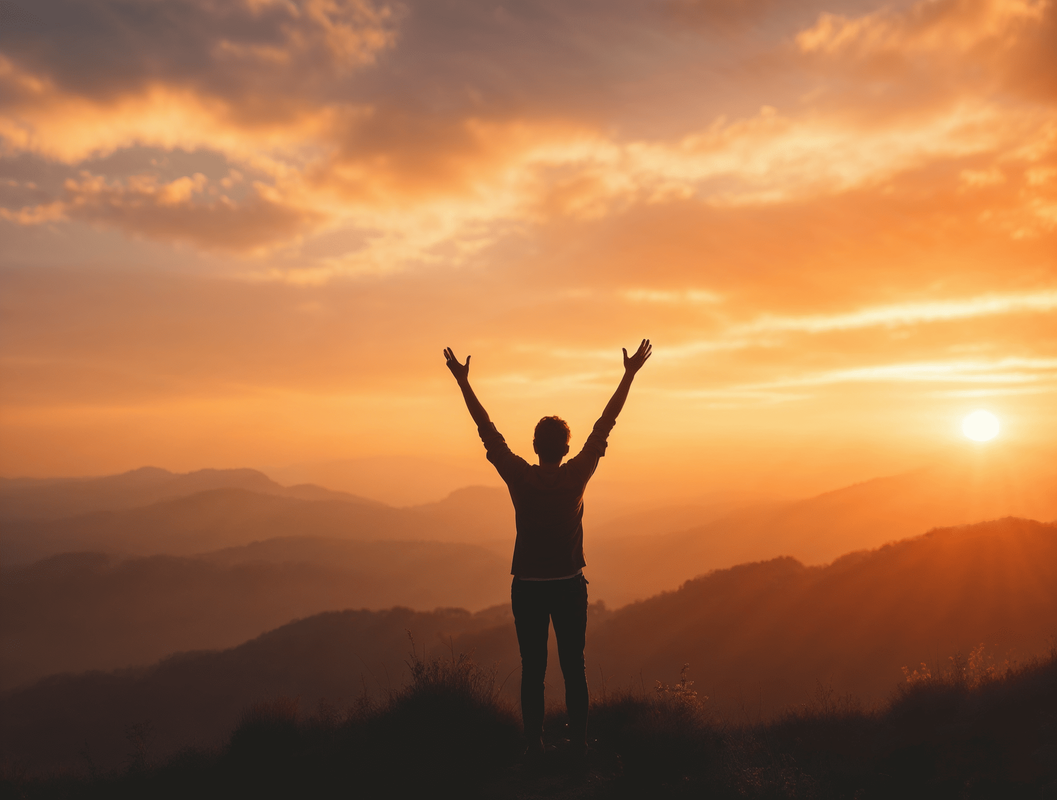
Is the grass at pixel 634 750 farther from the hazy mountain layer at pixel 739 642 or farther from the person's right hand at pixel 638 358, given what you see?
the person's right hand at pixel 638 358

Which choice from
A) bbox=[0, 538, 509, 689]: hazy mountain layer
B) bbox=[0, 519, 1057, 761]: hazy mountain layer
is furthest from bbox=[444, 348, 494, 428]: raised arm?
bbox=[0, 538, 509, 689]: hazy mountain layer

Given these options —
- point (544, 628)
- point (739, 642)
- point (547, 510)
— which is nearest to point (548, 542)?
point (547, 510)

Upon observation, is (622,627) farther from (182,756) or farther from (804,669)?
(182,756)

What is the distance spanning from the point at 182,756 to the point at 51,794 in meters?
1.10

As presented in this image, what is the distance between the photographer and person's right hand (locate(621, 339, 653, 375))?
4.91 metres

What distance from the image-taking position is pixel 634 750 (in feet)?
17.2

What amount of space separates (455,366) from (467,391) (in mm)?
280

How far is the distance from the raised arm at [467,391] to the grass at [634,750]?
276 centimetres

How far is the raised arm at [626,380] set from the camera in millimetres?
4656

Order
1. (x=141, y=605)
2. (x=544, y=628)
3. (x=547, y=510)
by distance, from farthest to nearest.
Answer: (x=141, y=605) → (x=544, y=628) → (x=547, y=510)

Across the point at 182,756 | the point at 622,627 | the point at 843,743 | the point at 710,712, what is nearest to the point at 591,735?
the point at 710,712

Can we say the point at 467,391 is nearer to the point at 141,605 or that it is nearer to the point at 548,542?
the point at 548,542

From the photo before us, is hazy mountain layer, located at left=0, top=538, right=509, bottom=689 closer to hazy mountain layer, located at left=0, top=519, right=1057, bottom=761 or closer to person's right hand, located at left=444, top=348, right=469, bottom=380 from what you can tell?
hazy mountain layer, located at left=0, top=519, right=1057, bottom=761

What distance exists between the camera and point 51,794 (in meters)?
5.56
